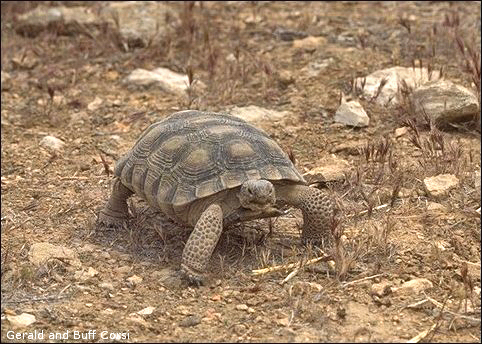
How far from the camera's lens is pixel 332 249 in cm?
474

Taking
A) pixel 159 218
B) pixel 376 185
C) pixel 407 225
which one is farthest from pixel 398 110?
pixel 159 218

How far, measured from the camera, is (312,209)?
15.9 ft

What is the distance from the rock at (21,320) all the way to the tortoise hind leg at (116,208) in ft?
4.14

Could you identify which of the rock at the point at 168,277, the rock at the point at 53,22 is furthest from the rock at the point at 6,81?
the rock at the point at 168,277

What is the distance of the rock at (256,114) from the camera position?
7.27 metres

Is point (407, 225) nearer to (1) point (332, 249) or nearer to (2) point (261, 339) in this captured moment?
(1) point (332, 249)

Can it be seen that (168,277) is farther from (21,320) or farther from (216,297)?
(21,320)

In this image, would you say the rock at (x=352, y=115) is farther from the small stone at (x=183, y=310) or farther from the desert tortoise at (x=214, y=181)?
the small stone at (x=183, y=310)

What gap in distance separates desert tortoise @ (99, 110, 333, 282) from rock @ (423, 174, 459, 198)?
3.32 feet

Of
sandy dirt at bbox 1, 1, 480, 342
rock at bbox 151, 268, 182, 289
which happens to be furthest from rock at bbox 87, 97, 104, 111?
rock at bbox 151, 268, 182, 289

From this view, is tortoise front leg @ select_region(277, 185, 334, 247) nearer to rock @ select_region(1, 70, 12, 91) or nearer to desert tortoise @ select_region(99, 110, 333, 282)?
desert tortoise @ select_region(99, 110, 333, 282)

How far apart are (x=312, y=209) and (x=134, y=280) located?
1.08m

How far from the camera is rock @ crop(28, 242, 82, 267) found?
4859 mm

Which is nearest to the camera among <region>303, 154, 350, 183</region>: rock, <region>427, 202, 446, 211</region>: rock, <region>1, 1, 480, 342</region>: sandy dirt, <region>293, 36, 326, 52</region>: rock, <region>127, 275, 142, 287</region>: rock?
<region>1, 1, 480, 342</region>: sandy dirt
